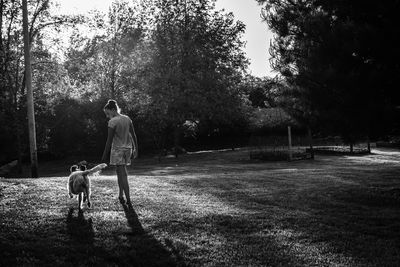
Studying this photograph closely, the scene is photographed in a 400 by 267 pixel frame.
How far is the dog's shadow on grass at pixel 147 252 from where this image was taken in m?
5.44

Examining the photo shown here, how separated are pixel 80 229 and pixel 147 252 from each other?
154cm

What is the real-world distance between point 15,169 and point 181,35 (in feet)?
56.4

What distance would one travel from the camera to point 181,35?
3578 cm

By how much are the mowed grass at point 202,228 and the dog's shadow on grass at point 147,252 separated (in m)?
0.01

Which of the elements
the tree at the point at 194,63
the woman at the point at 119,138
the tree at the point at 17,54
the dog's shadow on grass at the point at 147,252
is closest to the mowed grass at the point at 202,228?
the dog's shadow on grass at the point at 147,252

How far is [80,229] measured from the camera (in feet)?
22.0

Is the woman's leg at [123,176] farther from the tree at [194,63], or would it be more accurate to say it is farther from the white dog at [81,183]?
the tree at [194,63]

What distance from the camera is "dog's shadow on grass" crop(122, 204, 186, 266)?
17.9 ft

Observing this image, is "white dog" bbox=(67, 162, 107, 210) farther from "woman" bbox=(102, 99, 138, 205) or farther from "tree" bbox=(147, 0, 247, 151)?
"tree" bbox=(147, 0, 247, 151)

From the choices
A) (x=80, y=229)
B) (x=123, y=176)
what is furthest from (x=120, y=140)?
(x=80, y=229)

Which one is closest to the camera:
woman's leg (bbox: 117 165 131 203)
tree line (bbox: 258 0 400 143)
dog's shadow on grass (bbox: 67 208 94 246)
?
→ dog's shadow on grass (bbox: 67 208 94 246)

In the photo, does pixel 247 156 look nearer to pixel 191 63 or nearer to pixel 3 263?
pixel 191 63

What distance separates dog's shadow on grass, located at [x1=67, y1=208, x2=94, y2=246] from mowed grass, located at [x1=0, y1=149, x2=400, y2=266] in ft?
0.05

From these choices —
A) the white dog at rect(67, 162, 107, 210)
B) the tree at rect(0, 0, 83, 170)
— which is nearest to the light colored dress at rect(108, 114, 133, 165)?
the white dog at rect(67, 162, 107, 210)
